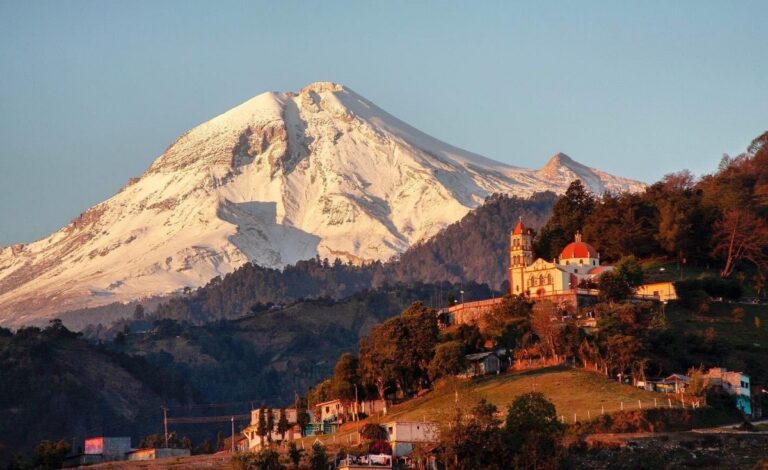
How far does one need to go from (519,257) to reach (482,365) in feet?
68.0

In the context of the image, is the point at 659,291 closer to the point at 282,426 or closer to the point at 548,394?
the point at 548,394

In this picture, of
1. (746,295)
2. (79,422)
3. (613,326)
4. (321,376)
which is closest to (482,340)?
(613,326)

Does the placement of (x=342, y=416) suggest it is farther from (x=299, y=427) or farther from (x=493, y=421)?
(x=493, y=421)

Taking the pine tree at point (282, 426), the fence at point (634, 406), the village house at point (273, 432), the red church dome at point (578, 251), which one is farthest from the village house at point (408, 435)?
the red church dome at point (578, 251)

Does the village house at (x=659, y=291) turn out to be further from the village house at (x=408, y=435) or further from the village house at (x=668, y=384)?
the village house at (x=408, y=435)

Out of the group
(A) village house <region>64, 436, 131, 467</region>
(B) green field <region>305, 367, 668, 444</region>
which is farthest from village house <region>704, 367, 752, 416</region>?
(A) village house <region>64, 436, 131, 467</region>

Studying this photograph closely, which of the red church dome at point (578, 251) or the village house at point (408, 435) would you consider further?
the red church dome at point (578, 251)

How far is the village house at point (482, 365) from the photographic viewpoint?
102m

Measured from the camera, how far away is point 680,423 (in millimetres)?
87812

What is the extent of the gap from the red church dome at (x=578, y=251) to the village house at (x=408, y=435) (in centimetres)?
3502

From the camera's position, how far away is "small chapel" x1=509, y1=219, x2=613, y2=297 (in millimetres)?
114500

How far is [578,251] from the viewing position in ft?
387

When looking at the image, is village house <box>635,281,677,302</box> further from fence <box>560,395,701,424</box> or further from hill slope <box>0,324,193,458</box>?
hill slope <box>0,324,193,458</box>

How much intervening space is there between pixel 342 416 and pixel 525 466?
27.4 metres
